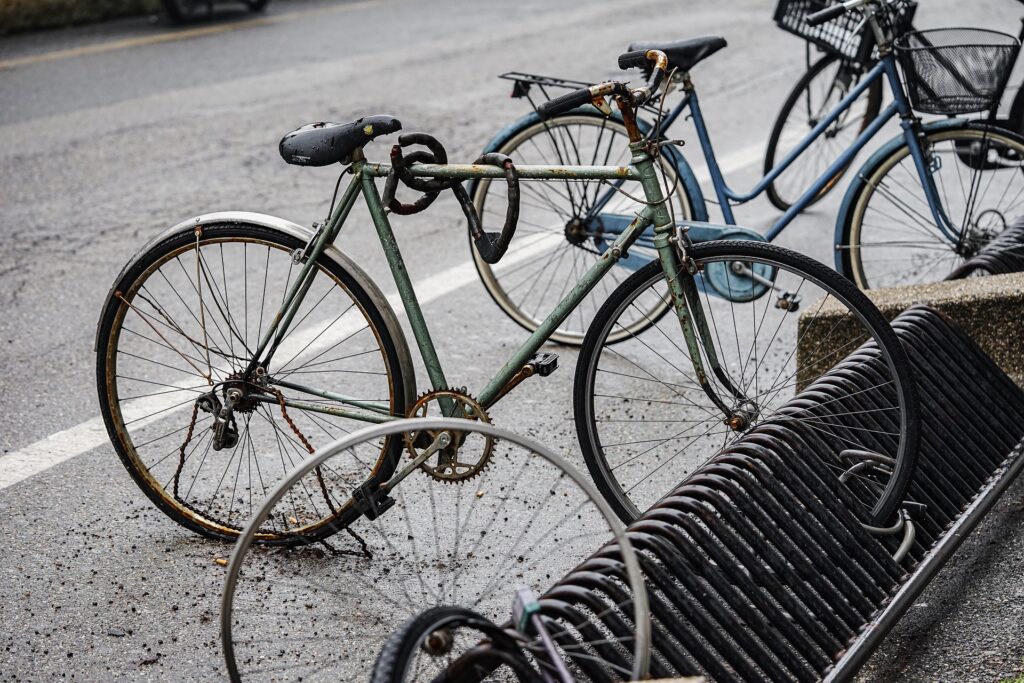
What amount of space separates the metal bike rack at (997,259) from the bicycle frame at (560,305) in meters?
1.43

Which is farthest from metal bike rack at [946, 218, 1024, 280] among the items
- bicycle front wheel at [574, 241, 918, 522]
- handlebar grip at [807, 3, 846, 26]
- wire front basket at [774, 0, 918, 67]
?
wire front basket at [774, 0, 918, 67]

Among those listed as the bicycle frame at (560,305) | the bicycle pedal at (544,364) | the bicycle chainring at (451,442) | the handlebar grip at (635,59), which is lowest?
the bicycle chainring at (451,442)

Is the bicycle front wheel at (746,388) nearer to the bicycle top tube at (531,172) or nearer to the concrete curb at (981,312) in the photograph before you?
the concrete curb at (981,312)

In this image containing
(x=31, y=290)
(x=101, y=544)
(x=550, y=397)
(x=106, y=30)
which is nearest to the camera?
(x=101, y=544)

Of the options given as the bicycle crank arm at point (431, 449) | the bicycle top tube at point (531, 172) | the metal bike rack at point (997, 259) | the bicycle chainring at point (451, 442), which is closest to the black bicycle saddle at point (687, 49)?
the metal bike rack at point (997, 259)

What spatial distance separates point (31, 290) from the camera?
5875mm

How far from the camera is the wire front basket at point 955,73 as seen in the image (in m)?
4.45

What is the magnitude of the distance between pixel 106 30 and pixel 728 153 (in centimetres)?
767

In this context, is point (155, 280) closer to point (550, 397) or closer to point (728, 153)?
point (550, 397)

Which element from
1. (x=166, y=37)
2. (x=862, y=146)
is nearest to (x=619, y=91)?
(x=862, y=146)

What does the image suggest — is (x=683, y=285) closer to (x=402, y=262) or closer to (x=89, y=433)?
(x=402, y=262)

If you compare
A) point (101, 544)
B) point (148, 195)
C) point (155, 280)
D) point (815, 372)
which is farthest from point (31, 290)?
point (815, 372)

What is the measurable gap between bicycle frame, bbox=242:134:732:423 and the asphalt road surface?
73 cm

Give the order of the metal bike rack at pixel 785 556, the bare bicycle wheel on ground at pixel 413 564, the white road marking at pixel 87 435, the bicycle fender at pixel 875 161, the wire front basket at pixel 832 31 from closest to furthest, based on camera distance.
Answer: the metal bike rack at pixel 785 556, the bare bicycle wheel on ground at pixel 413 564, the white road marking at pixel 87 435, the bicycle fender at pixel 875 161, the wire front basket at pixel 832 31
